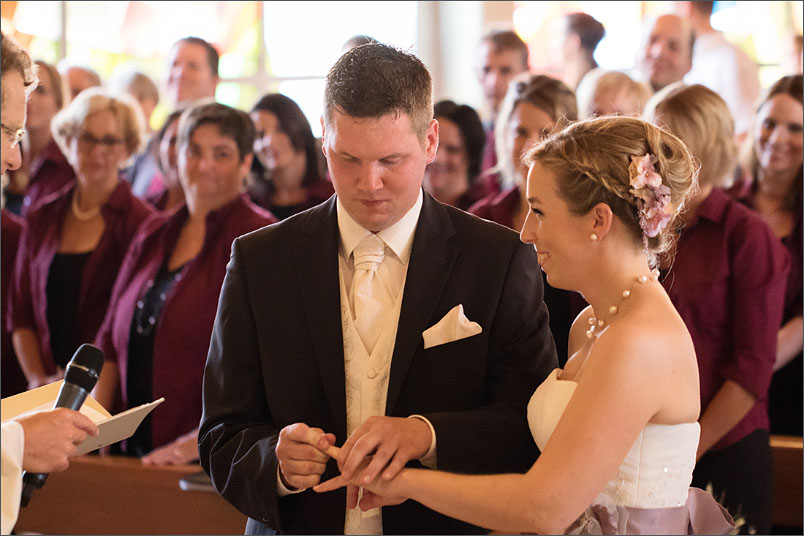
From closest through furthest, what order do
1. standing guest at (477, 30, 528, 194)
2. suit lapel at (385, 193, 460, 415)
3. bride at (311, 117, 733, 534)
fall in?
bride at (311, 117, 733, 534) → suit lapel at (385, 193, 460, 415) → standing guest at (477, 30, 528, 194)

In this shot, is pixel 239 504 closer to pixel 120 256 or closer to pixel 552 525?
pixel 552 525

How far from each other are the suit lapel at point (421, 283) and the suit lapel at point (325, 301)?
122 millimetres

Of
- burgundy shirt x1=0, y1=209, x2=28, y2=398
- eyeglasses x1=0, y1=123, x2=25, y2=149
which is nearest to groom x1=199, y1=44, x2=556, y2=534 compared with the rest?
eyeglasses x1=0, y1=123, x2=25, y2=149

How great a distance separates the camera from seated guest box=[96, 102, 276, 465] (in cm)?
412

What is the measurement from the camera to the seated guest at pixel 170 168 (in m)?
5.26

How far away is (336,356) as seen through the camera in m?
2.19

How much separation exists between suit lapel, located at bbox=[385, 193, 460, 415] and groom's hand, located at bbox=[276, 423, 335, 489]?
22cm

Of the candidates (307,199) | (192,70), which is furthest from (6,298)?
(192,70)

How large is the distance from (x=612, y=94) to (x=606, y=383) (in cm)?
323

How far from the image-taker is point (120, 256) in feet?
16.3

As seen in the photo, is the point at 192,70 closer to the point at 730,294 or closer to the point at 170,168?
the point at 170,168

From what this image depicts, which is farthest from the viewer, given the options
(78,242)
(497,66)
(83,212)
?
(497,66)

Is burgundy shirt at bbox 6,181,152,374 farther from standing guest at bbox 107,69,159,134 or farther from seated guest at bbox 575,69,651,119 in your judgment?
seated guest at bbox 575,69,651,119

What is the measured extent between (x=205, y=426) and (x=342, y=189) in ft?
2.10
